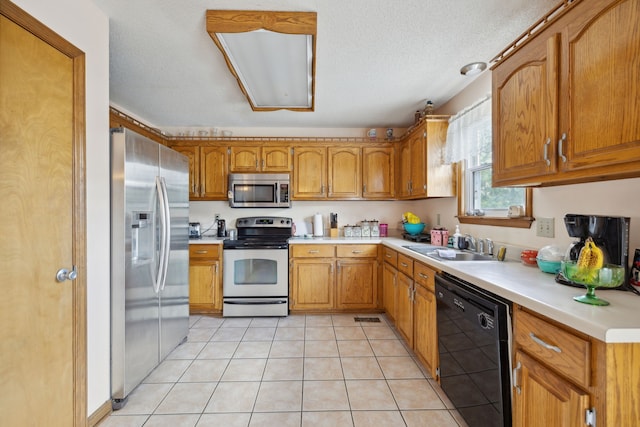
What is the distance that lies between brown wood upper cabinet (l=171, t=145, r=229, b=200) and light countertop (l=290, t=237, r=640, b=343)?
2.77 metres

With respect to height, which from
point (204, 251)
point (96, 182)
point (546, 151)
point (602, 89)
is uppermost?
point (602, 89)

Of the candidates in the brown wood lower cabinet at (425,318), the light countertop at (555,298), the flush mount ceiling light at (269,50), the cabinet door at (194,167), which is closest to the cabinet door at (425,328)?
the brown wood lower cabinet at (425,318)

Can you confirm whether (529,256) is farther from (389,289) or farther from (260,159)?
(260,159)

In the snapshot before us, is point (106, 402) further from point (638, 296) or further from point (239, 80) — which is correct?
point (638, 296)

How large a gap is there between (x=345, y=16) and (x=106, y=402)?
108 inches

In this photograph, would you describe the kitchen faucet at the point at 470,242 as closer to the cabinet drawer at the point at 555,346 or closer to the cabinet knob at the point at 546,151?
the cabinet knob at the point at 546,151

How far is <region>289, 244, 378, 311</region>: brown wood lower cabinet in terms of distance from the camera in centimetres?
315

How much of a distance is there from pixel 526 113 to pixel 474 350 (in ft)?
4.13

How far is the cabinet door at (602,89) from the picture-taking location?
93cm

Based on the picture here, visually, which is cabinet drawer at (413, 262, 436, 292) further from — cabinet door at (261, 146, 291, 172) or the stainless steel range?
cabinet door at (261, 146, 291, 172)

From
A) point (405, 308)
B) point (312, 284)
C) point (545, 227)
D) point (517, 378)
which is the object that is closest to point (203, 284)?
point (312, 284)

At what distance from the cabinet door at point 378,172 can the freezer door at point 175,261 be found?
6.97ft

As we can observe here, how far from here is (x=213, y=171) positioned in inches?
136

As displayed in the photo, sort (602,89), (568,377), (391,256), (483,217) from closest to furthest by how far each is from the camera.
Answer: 1. (568,377)
2. (602,89)
3. (483,217)
4. (391,256)
